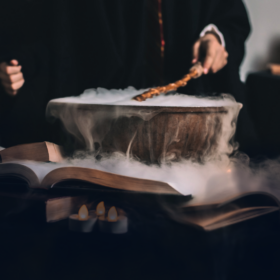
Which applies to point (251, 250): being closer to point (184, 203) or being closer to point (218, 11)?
point (184, 203)

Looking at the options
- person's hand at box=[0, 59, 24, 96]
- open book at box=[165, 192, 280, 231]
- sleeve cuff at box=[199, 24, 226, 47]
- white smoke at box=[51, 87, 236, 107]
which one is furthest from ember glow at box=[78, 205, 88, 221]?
sleeve cuff at box=[199, 24, 226, 47]

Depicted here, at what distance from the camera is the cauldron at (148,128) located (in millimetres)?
431

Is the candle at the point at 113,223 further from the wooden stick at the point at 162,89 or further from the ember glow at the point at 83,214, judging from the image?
the wooden stick at the point at 162,89

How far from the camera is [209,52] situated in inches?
29.9

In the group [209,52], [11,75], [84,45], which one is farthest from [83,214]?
[84,45]

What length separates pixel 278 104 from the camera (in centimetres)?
122

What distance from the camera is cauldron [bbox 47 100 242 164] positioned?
17.0 inches

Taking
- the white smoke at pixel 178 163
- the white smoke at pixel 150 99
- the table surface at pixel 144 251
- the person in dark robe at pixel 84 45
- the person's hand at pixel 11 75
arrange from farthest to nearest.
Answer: the person in dark robe at pixel 84 45, the person's hand at pixel 11 75, the white smoke at pixel 150 99, the white smoke at pixel 178 163, the table surface at pixel 144 251

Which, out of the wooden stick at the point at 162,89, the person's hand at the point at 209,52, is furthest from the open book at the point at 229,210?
the person's hand at the point at 209,52

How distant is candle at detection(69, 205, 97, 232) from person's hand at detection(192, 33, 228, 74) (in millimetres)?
543

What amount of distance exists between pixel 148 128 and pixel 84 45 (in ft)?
1.95

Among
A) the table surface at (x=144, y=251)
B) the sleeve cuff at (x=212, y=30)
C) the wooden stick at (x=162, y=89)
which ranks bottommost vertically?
the table surface at (x=144, y=251)

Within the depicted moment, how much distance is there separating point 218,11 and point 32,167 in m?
0.92

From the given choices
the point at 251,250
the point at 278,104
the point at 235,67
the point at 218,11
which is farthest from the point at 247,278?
the point at 278,104
